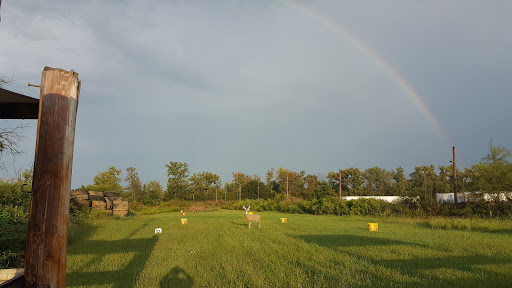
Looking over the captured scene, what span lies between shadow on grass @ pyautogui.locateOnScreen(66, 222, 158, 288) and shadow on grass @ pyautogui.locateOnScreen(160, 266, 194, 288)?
59 cm

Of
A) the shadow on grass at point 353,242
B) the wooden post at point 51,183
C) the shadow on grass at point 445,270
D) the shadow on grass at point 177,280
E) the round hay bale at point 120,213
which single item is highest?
the wooden post at point 51,183

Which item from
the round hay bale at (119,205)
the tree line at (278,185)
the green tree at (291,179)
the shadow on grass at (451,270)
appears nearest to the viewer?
the shadow on grass at (451,270)

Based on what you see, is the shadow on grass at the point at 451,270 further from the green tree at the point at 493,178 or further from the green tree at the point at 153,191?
the green tree at the point at 153,191

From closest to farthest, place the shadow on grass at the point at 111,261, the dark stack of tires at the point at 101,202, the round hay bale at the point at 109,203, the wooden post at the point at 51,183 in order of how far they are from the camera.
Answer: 1. the wooden post at the point at 51,183
2. the shadow on grass at the point at 111,261
3. the dark stack of tires at the point at 101,202
4. the round hay bale at the point at 109,203

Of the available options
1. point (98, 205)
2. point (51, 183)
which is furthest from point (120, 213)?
point (51, 183)

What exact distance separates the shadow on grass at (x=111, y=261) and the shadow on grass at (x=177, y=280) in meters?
0.59

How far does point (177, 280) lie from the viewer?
22.3 feet

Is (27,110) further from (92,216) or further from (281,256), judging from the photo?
(92,216)

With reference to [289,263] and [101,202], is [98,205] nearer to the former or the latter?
[101,202]

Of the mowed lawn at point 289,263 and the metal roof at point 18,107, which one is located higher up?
the metal roof at point 18,107

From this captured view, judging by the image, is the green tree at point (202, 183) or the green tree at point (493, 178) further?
the green tree at point (202, 183)

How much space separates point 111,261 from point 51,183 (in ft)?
22.7

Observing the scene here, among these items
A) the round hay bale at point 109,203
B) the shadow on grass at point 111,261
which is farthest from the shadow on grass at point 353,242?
the round hay bale at point 109,203

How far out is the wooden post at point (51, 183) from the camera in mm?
2646
